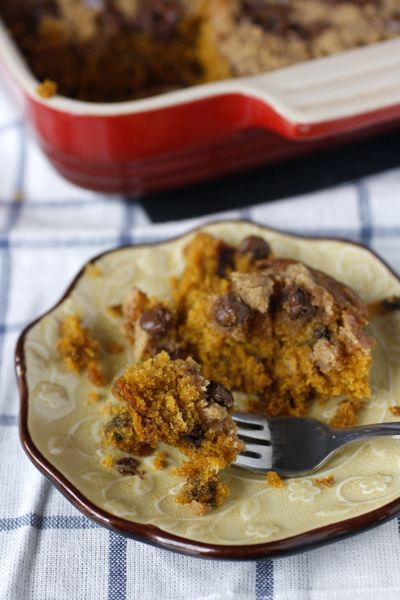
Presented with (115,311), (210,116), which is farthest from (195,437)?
(210,116)

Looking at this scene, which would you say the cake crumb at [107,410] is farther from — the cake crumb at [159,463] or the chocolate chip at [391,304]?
the chocolate chip at [391,304]

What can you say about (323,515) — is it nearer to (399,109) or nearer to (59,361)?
(59,361)

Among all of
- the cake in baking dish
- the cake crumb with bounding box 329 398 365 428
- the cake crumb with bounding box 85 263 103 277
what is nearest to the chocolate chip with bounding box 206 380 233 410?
the cake crumb with bounding box 329 398 365 428

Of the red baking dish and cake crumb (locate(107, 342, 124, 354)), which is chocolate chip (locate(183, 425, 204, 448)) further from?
the red baking dish

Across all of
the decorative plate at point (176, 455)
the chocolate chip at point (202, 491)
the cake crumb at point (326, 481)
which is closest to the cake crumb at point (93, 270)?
the decorative plate at point (176, 455)

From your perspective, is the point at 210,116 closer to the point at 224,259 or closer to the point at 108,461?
the point at 224,259

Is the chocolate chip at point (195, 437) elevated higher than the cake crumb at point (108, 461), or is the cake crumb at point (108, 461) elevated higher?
the chocolate chip at point (195, 437)
